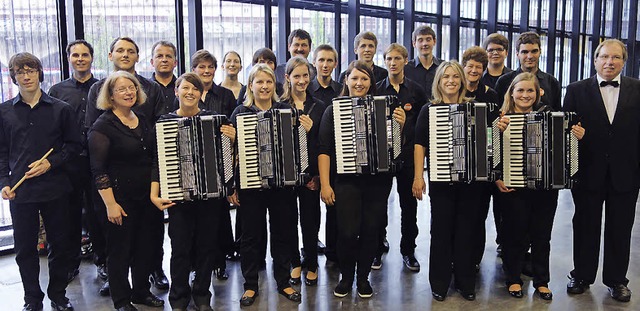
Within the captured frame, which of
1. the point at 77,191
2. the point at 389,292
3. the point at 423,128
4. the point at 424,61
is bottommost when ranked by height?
the point at 389,292

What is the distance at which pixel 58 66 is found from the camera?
15.8ft

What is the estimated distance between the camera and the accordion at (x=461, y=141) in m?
3.35

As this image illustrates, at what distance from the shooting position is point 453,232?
143 inches

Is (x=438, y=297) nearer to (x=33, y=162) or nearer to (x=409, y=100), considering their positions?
(x=409, y=100)

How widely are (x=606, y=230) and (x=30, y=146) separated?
3601 mm

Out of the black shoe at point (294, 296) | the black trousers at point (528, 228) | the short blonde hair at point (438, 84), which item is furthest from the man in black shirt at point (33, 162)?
the black trousers at point (528, 228)

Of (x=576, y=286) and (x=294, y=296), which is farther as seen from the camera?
(x=576, y=286)

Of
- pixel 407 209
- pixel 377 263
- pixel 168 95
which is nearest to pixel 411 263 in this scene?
pixel 377 263

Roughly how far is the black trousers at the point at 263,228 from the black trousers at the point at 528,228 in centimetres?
139

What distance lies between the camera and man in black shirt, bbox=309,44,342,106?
13.4 feet

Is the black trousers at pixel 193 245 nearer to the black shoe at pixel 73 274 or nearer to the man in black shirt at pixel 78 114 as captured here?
the man in black shirt at pixel 78 114

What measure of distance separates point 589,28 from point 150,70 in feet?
40.3

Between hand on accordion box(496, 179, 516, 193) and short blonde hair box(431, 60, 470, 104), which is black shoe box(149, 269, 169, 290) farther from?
hand on accordion box(496, 179, 516, 193)

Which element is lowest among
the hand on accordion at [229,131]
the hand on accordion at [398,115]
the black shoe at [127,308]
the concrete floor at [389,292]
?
the concrete floor at [389,292]
